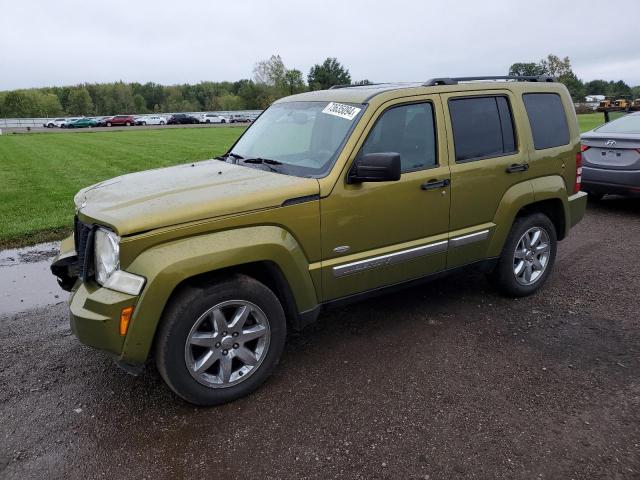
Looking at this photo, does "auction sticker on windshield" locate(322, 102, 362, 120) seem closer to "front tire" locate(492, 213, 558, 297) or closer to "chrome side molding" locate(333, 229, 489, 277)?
"chrome side molding" locate(333, 229, 489, 277)

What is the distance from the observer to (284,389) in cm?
354

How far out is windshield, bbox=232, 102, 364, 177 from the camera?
3746 mm

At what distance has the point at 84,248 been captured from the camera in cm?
334

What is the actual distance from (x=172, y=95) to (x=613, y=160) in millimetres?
116067

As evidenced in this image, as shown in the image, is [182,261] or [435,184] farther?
[435,184]

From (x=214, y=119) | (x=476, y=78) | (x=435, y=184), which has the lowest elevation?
(x=214, y=119)

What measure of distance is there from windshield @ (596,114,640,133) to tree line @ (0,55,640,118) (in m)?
62.7

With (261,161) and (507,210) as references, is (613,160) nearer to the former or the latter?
(507,210)

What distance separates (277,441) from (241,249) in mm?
1146

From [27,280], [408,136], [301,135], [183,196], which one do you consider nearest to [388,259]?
[408,136]

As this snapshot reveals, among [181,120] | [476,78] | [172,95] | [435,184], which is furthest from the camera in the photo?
[172,95]

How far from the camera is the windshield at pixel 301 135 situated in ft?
12.3

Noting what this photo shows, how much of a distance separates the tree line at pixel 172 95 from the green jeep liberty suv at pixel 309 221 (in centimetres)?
6868

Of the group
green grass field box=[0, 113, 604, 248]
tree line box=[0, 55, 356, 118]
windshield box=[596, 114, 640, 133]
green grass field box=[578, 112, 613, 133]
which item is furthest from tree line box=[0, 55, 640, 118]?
windshield box=[596, 114, 640, 133]
